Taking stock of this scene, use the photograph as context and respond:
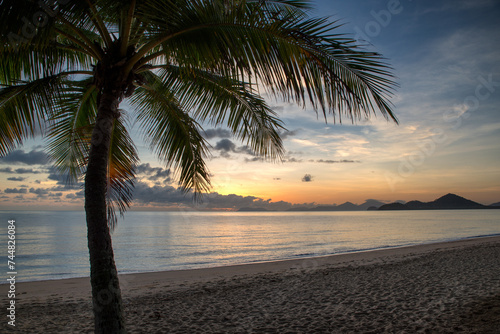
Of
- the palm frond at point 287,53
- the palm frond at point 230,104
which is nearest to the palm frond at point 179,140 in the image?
the palm frond at point 230,104

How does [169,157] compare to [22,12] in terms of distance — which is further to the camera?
[169,157]

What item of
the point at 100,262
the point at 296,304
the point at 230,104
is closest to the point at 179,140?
the point at 230,104

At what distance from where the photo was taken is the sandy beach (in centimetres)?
509

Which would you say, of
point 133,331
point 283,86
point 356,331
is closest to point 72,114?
point 133,331

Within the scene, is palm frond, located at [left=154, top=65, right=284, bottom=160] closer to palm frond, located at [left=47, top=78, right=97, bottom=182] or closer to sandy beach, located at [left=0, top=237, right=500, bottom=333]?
palm frond, located at [left=47, top=78, right=97, bottom=182]

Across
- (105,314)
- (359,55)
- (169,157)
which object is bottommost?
(105,314)

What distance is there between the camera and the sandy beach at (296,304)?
5094 millimetres

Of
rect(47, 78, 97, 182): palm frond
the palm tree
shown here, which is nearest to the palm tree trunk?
the palm tree

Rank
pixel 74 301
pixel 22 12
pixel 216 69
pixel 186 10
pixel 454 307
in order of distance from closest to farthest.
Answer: pixel 22 12 < pixel 186 10 < pixel 216 69 < pixel 454 307 < pixel 74 301

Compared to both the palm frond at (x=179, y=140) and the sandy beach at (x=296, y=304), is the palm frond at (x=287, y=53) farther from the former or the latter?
the sandy beach at (x=296, y=304)

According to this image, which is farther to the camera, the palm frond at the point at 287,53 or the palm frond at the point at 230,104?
the palm frond at the point at 230,104

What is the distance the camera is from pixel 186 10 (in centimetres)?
332

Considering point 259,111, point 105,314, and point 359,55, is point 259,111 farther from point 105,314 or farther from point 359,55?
point 105,314

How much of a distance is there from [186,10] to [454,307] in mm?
6704
